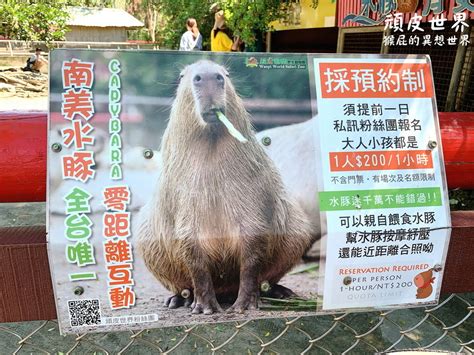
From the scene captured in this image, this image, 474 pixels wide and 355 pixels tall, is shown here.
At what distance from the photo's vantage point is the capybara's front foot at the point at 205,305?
1011mm

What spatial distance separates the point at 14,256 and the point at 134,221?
1.02 feet

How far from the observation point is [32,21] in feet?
46.6

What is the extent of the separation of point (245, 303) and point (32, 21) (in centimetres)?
1583

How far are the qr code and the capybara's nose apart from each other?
548 mm

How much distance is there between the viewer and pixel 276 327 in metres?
2.40

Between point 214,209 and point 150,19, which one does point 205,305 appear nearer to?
point 214,209

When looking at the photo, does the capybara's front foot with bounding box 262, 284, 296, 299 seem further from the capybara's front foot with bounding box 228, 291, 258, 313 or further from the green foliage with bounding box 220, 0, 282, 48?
the green foliage with bounding box 220, 0, 282, 48

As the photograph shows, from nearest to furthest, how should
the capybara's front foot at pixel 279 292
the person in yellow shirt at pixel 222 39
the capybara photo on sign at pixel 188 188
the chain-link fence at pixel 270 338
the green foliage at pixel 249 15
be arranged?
the capybara photo on sign at pixel 188 188 → the capybara's front foot at pixel 279 292 → the chain-link fence at pixel 270 338 → the green foliage at pixel 249 15 → the person in yellow shirt at pixel 222 39

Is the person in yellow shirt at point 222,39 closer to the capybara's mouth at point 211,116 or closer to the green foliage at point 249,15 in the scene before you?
the green foliage at point 249,15

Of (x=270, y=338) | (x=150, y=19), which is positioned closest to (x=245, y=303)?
(x=270, y=338)

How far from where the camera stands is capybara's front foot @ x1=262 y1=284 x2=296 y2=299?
1034mm

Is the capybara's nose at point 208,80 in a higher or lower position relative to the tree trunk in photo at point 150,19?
lower

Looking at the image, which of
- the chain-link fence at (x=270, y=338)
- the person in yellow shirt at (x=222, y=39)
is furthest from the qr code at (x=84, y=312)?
the person in yellow shirt at (x=222, y=39)

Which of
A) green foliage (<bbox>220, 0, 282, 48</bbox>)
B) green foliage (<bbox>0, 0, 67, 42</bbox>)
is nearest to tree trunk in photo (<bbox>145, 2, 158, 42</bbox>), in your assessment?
green foliage (<bbox>0, 0, 67, 42</bbox>)
